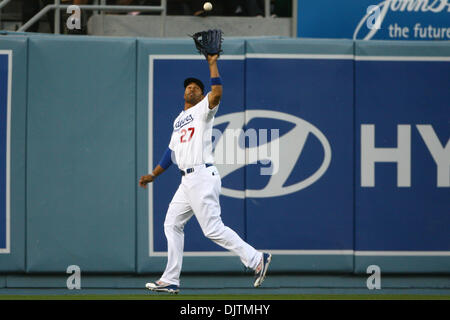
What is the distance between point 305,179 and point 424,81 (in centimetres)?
167

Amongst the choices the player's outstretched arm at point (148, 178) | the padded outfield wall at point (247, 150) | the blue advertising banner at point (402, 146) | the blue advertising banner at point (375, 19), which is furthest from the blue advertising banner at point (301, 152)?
the player's outstretched arm at point (148, 178)

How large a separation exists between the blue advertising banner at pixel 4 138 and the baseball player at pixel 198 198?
169 centimetres

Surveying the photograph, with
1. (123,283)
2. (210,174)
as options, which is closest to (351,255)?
(210,174)

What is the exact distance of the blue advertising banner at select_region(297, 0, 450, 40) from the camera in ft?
25.4

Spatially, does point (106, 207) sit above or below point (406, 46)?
below

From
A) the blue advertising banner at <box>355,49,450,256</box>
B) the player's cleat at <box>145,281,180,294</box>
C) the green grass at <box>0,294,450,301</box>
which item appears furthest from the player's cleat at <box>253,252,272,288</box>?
the blue advertising banner at <box>355,49,450,256</box>

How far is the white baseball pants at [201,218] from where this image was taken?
620 centimetres

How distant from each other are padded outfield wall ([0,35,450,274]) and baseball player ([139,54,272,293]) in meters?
0.90

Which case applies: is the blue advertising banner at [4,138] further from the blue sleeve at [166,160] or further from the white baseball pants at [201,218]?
the white baseball pants at [201,218]

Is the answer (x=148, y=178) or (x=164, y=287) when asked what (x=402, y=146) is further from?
(x=164, y=287)

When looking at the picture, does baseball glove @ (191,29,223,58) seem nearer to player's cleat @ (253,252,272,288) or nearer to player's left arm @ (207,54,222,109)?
player's left arm @ (207,54,222,109)

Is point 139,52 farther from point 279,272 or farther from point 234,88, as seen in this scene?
point 279,272

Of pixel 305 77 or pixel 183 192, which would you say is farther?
pixel 305 77

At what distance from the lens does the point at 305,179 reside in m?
7.35
